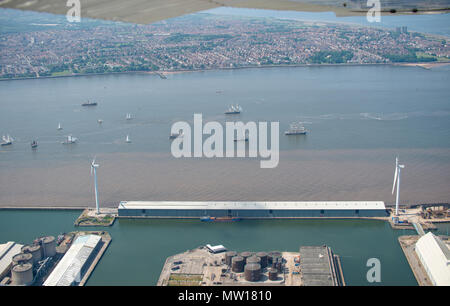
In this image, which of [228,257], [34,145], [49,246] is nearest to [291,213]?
[228,257]

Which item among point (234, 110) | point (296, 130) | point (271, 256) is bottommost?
point (271, 256)

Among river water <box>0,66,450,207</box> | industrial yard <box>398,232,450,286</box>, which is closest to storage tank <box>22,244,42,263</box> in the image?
river water <box>0,66,450,207</box>

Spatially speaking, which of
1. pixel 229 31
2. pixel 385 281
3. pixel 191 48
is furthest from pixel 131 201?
pixel 229 31

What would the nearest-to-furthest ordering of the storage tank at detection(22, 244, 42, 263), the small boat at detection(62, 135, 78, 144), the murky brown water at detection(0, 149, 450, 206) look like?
the storage tank at detection(22, 244, 42, 263), the murky brown water at detection(0, 149, 450, 206), the small boat at detection(62, 135, 78, 144)

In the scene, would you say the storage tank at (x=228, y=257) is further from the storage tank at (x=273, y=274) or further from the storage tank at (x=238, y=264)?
the storage tank at (x=273, y=274)

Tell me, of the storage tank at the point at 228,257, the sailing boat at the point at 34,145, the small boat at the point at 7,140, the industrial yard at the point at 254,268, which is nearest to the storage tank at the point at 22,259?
the industrial yard at the point at 254,268

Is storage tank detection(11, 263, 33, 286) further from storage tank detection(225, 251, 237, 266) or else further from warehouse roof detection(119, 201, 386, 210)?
storage tank detection(225, 251, 237, 266)

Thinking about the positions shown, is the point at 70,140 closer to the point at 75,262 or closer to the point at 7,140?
the point at 7,140
